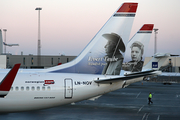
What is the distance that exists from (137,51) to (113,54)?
15.1 meters

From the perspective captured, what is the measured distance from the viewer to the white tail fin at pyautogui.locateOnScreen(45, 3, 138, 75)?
2080 cm

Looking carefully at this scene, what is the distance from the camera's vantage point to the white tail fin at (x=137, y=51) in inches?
1334

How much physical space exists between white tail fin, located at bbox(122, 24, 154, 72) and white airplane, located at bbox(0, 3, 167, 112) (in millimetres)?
13020

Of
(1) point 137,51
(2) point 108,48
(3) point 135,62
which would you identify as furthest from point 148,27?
(2) point 108,48

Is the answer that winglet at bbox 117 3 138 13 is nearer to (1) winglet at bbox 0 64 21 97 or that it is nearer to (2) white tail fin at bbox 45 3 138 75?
(2) white tail fin at bbox 45 3 138 75

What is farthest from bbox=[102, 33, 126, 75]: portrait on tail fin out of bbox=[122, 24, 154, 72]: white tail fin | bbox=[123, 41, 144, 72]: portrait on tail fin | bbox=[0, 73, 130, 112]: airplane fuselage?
bbox=[123, 41, 144, 72]: portrait on tail fin

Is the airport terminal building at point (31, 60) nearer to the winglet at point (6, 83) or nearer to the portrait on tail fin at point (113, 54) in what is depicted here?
the portrait on tail fin at point (113, 54)

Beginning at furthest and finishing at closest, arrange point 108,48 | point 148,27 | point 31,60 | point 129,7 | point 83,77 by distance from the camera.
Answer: point 31,60, point 148,27, point 108,48, point 129,7, point 83,77

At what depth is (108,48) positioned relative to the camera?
2094cm

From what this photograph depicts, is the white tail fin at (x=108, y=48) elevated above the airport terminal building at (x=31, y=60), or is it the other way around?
the white tail fin at (x=108, y=48)

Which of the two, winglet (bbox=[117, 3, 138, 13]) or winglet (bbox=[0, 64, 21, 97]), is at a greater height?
winglet (bbox=[117, 3, 138, 13])

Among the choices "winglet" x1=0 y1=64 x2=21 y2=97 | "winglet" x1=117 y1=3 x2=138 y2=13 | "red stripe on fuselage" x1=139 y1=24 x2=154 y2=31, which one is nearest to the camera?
"winglet" x1=0 y1=64 x2=21 y2=97

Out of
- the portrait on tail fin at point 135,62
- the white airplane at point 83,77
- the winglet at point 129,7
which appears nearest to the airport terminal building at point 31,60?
the portrait on tail fin at point 135,62

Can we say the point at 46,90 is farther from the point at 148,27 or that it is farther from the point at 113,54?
the point at 148,27
